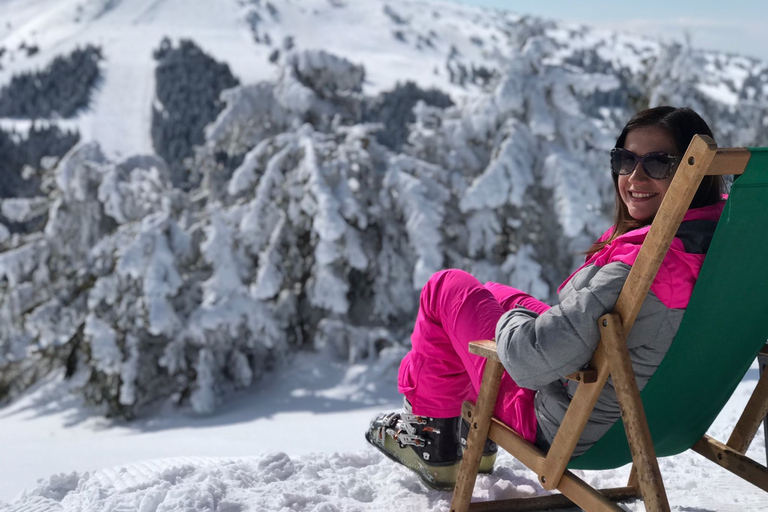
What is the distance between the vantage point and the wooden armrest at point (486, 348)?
168cm

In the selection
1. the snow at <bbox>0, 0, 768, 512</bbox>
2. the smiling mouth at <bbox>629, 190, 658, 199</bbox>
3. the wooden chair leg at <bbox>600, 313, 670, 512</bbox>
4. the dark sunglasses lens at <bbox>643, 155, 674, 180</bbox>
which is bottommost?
the snow at <bbox>0, 0, 768, 512</bbox>

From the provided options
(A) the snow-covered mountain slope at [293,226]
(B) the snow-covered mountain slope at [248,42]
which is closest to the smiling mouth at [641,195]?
(A) the snow-covered mountain slope at [293,226]

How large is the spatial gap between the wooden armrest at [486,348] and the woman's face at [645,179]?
0.57 meters

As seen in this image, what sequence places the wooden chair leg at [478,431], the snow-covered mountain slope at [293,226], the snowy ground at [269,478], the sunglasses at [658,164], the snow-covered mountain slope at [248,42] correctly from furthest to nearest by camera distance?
the snow-covered mountain slope at [248,42]
the snow-covered mountain slope at [293,226]
the snowy ground at [269,478]
the wooden chair leg at [478,431]
the sunglasses at [658,164]

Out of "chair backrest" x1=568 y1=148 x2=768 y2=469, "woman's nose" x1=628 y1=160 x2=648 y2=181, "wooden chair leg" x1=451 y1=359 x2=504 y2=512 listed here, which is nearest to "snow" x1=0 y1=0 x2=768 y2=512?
"wooden chair leg" x1=451 y1=359 x2=504 y2=512

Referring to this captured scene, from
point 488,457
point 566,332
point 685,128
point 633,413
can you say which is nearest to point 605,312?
point 566,332

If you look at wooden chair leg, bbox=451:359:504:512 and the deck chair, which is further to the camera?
wooden chair leg, bbox=451:359:504:512

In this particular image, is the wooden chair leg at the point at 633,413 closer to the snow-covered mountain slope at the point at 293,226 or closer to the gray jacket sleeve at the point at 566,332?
the gray jacket sleeve at the point at 566,332

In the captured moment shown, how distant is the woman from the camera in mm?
1510

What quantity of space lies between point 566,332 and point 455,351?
70 centimetres

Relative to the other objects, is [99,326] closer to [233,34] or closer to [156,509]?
[156,509]

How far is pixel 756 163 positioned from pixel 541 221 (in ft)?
18.4

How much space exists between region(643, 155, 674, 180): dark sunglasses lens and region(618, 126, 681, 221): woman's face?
0.08 feet

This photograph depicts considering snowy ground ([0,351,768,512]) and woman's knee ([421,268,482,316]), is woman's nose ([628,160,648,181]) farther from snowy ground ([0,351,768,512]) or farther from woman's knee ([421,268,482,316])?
snowy ground ([0,351,768,512])
